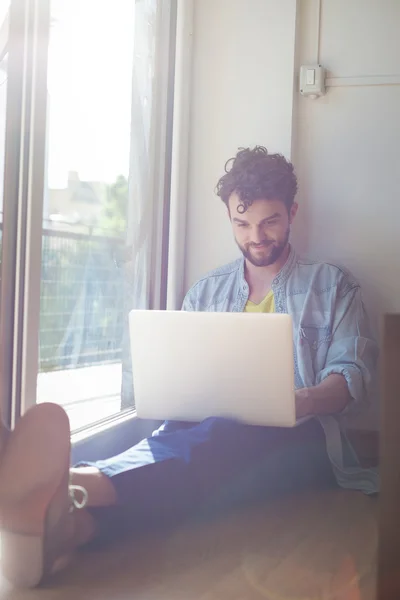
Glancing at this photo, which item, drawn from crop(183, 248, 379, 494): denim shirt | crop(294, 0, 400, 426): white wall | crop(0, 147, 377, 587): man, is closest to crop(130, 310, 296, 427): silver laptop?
crop(0, 147, 377, 587): man

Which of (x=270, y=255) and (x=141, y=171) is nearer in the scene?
(x=270, y=255)

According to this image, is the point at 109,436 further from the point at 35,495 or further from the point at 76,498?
the point at 35,495

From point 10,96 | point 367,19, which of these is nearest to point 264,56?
point 367,19

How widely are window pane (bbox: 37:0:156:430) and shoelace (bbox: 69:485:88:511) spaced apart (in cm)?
51

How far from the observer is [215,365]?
173 centimetres

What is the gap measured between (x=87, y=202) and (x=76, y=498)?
1.06 meters

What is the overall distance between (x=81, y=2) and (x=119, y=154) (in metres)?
0.54

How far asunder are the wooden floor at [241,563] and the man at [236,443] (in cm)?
6

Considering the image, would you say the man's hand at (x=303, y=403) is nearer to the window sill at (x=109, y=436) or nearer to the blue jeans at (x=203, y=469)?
the blue jeans at (x=203, y=469)

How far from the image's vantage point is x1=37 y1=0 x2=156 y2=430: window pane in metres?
2.01

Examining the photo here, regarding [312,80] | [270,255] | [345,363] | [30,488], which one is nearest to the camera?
[30,488]

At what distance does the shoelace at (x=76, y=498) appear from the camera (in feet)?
4.70

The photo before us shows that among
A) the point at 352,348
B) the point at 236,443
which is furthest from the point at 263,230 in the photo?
the point at 236,443

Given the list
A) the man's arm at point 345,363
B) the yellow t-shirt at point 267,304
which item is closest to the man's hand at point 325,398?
the man's arm at point 345,363
